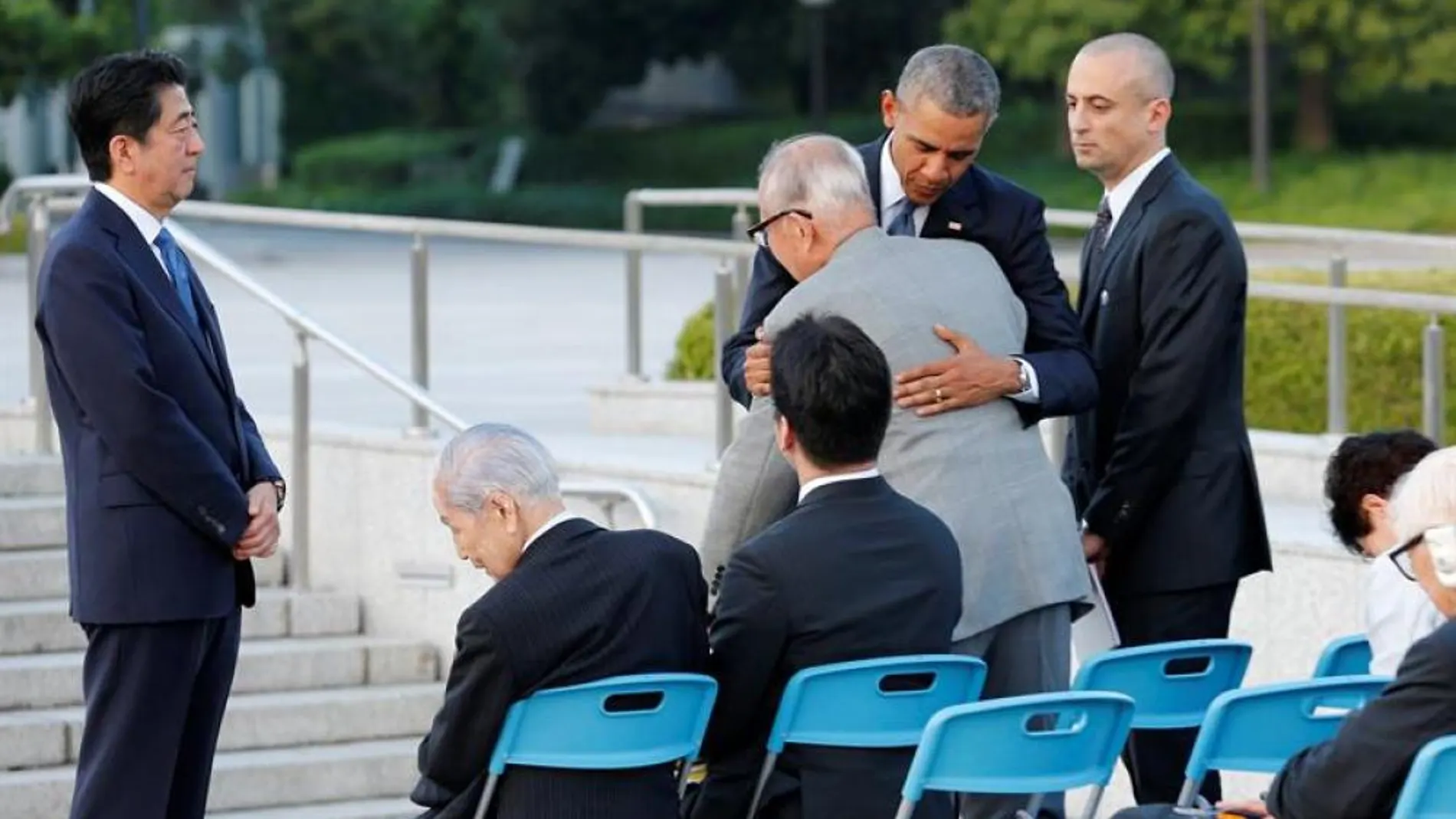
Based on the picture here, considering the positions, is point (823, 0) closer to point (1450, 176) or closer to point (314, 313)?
point (1450, 176)

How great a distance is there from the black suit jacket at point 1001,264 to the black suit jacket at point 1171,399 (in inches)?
8.0

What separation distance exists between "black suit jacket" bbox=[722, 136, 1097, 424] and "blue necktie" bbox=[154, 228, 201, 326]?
1.06 meters

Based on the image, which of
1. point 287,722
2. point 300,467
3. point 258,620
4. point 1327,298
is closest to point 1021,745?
point 1327,298

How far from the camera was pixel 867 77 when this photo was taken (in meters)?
46.7

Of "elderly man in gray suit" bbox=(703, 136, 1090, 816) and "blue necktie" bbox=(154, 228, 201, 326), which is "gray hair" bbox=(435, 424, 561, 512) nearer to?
"elderly man in gray suit" bbox=(703, 136, 1090, 816)

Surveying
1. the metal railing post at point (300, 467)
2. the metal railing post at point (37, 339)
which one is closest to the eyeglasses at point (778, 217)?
the metal railing post at point (300, 467)

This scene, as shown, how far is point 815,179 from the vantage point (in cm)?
505

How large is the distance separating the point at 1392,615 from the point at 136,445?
91.8 inches

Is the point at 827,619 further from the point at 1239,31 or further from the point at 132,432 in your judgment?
the point at 1239,31

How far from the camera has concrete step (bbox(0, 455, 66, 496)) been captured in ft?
29.2

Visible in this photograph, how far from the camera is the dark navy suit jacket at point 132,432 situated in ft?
17.7

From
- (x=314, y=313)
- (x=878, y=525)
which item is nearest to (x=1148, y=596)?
(x=878, y=525)

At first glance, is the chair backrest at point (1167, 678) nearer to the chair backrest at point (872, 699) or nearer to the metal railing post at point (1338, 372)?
the chair backrest at point (872, 699)

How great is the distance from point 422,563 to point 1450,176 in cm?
3042
